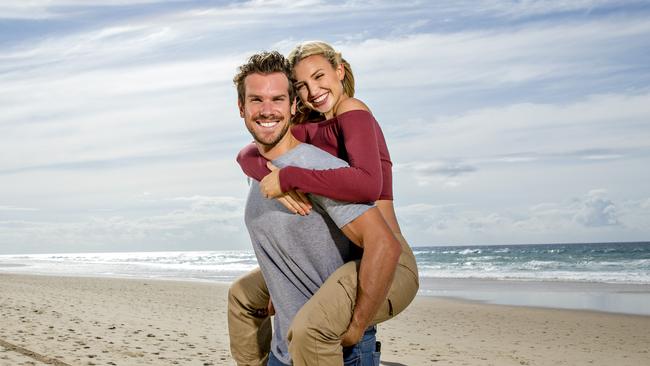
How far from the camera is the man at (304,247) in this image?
7.93 feet

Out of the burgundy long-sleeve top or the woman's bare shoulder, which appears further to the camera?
the woman's bare shoulder

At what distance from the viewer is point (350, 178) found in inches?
96.1

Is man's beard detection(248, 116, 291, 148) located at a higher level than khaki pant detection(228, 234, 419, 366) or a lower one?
higher

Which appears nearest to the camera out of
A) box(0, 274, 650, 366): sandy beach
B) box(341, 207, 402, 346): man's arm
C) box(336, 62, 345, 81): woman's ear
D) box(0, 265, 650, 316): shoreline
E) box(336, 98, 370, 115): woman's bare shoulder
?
box(341, 207, 402, 346): man's arm

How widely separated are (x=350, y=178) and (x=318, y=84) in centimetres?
93

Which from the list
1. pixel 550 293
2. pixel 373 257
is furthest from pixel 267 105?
pixel 550 293

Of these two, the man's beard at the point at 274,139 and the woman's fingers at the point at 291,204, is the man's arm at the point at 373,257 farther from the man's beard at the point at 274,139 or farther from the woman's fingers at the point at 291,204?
the man's beard at the point at 274,139

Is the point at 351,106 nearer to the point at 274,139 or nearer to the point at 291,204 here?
the point at 274,139

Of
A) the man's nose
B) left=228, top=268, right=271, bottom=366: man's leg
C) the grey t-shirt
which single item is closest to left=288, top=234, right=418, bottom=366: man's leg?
the grey t-shirt

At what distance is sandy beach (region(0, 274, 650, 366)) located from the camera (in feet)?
30.0

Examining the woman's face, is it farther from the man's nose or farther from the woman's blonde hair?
the man's nose

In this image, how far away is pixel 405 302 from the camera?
269 cm

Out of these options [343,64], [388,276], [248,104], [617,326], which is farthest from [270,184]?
[617,326]

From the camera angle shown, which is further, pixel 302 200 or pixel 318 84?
pixel 318 84
